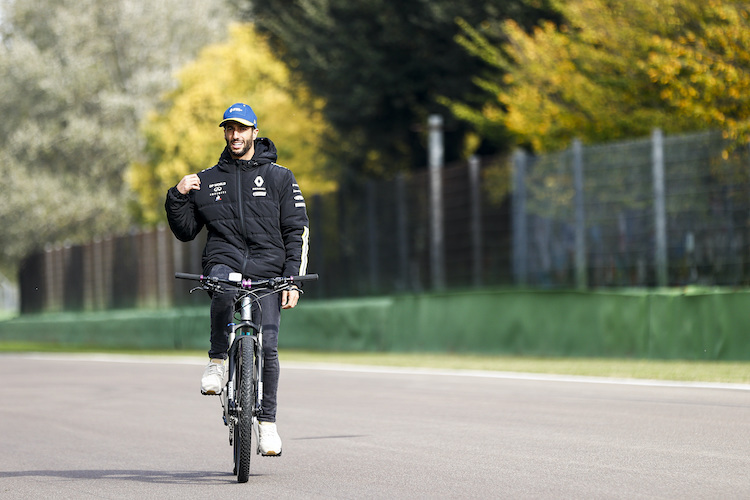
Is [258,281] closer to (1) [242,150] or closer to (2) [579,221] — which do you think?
(1) [242,150]

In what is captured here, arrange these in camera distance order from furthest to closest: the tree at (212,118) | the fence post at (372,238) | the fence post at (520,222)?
1. the tree at (212,118)
2. the fence post at (372,238)
3. the fence post at (520,222)

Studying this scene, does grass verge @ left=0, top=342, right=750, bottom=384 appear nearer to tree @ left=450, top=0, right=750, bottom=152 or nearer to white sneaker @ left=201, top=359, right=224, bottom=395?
tree @ left=450, top=0, right=750, bottom=152

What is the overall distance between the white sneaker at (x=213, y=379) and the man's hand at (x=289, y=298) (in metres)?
0.49

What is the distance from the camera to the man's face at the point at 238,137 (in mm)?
7582

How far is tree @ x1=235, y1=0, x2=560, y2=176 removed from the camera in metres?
31.4

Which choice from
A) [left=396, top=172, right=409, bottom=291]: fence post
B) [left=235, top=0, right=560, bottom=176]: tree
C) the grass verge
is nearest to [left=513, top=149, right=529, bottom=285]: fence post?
the grass verge

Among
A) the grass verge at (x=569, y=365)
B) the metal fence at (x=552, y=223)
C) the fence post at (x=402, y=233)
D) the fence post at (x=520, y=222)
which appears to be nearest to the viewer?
the grass verge at (x=569, y=365)

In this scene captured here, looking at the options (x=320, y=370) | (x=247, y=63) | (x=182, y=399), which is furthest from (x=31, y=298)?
(x=182, y=399)

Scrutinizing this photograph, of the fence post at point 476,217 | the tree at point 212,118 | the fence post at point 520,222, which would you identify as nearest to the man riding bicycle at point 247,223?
the fence post at point 520,222

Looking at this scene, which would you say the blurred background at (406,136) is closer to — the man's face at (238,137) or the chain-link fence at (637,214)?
the chain-link fence at (637,214)

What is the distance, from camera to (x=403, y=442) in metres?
9.05

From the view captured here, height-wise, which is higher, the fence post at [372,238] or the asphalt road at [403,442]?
the fence post at [372,238]

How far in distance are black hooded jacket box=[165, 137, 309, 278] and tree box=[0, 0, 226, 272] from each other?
45150 mm

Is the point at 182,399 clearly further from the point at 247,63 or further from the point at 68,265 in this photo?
the point at 247,63
